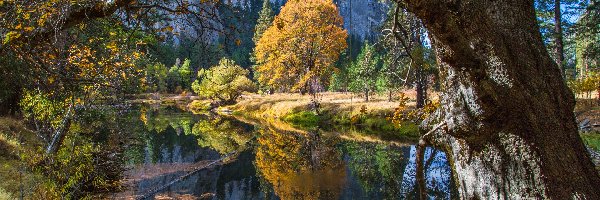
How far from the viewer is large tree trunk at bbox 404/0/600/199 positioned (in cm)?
197

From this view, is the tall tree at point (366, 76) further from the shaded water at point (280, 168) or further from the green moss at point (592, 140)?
the green moss at point (592, 140)

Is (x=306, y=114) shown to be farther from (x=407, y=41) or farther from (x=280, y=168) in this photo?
(x=407, y=41)

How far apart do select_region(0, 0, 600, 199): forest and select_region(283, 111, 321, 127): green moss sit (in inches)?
7.0

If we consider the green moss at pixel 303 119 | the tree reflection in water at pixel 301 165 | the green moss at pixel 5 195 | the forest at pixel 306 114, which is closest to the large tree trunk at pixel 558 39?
the forest at pixel 306 114

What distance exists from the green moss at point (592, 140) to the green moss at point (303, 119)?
18.4m

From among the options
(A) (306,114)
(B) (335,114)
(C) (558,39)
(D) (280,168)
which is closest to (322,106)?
(A) (306,114)

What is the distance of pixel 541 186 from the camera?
6.52 ft

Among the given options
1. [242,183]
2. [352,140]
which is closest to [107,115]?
[242,183]

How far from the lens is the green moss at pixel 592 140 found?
551 inches

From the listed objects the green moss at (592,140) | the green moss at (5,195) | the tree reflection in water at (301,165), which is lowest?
the tree reflection in water at (301,165)

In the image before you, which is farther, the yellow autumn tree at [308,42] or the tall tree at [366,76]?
the yellow autumn tree at [308,42]

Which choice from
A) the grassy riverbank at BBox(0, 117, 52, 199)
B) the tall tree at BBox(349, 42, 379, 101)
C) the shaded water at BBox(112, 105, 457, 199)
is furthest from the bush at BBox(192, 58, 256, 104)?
the grassy riverbank at BBox(0, 117, 52, 199)

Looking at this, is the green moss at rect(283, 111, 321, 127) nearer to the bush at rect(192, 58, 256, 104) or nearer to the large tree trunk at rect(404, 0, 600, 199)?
the bush at rect(192, 58, 256, 104)

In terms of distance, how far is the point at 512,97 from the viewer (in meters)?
1.98
